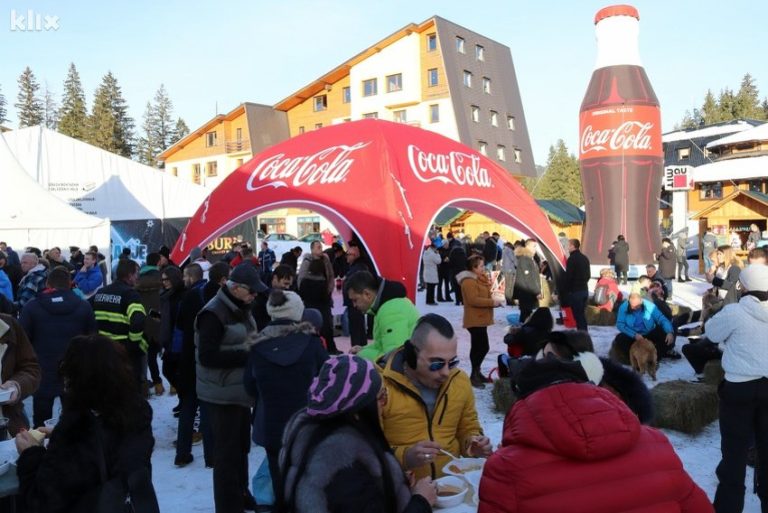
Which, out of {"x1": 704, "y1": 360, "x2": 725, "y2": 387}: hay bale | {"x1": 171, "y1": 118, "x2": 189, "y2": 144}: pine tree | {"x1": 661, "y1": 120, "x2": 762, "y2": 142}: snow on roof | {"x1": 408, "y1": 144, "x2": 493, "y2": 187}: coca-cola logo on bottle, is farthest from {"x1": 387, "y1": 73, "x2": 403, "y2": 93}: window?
{"x1": 171, "y1": 118, "x2": 189, "y2": 144}: pine tree

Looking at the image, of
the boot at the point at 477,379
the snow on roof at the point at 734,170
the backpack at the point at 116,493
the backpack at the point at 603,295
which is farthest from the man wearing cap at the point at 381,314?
the snow on roof at the point at 734,170

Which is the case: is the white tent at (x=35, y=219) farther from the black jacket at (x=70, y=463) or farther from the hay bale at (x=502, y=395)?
the black jacket at (x=70, y=463)

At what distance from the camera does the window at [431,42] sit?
36.2m

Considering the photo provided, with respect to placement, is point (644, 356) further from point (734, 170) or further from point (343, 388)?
point (734, 170)

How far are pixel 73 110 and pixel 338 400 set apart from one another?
68971 millimetres

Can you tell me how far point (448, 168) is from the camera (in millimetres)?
10148

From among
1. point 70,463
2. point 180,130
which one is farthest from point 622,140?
point 180,130

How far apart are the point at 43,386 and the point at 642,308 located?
7041 mm

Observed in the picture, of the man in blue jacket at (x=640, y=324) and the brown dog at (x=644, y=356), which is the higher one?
the man in blue jacket at (x=640, y=324)

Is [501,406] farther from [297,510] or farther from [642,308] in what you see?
[297,510]

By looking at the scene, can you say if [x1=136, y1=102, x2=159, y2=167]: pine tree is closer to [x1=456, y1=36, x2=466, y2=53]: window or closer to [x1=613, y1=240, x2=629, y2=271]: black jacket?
[x1=456, y1=36, x2=466, y2=53]: window

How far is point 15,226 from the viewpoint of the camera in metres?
13.9

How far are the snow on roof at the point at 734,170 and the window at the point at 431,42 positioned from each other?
1667cm

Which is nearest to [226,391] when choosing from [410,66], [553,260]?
[553,260]
